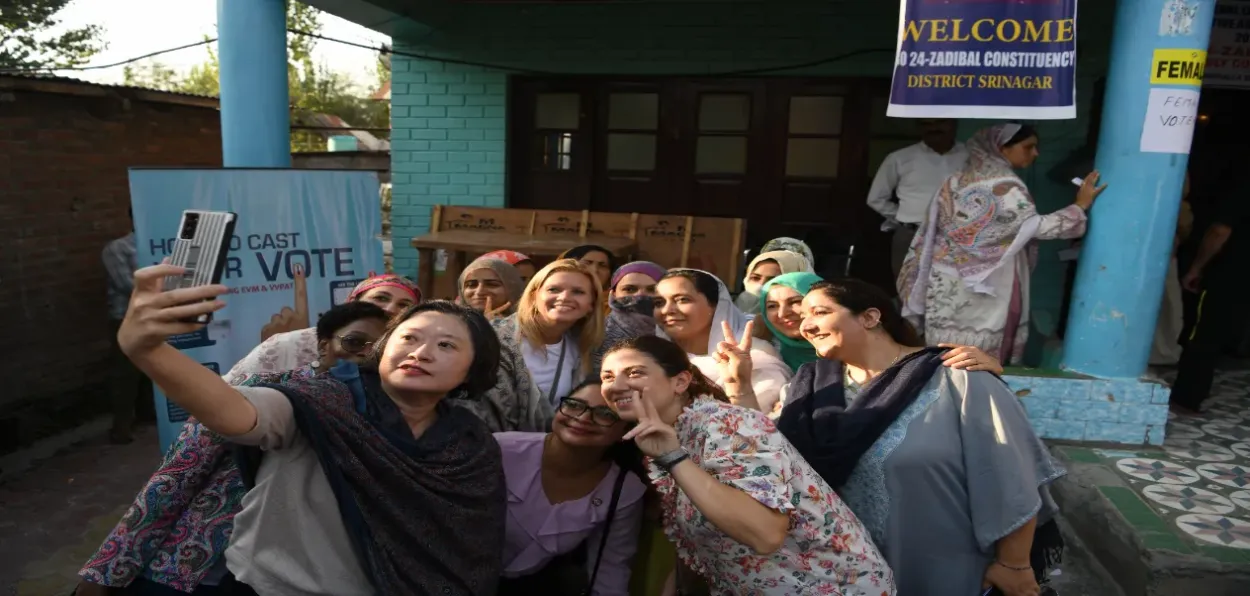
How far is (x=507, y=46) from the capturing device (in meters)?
6.57

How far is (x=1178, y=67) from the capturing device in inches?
138

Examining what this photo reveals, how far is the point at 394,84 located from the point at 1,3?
7181 mm

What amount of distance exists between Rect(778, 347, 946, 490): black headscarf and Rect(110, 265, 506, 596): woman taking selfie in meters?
0.88

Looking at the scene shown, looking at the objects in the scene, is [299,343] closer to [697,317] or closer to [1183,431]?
[697,317]

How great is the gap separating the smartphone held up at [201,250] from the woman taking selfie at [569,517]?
978mm

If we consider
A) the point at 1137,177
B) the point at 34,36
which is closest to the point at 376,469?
the point at 1137,177

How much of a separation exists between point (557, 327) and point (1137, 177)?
2.68 metres

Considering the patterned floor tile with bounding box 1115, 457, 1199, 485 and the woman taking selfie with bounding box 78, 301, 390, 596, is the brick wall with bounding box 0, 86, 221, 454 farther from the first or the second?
the patterned floor tile with bounding box 1115, 457, 1199, 485

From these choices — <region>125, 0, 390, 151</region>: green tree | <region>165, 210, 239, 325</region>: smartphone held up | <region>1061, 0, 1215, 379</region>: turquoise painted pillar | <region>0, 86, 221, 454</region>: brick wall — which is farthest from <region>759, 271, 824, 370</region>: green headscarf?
<region>125, 0, 390, 151</region>: green tree

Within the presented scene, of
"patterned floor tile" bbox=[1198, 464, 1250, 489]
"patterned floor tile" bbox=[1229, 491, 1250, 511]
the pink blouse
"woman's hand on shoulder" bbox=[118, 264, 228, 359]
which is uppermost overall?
"woman's hand on shoulder" bbox=[118, 264, 228, 359]

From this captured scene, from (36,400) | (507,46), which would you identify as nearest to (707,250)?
(507,46)

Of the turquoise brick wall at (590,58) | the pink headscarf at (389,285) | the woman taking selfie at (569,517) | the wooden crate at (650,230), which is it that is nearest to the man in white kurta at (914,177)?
the turquoise brick wall at (590,58)

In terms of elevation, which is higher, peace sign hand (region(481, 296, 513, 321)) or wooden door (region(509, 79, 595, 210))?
wooden door (region(509, 79, 595, 210))

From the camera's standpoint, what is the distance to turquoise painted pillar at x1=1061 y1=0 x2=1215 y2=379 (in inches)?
138
